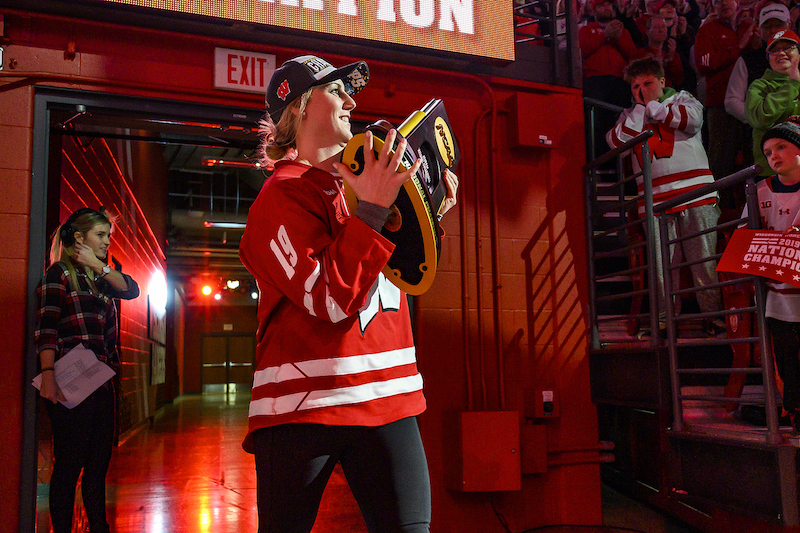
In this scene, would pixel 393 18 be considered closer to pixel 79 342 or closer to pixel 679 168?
pixel 679 168

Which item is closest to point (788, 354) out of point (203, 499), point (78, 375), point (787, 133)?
point (787, 133)

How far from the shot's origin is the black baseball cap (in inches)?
54.5

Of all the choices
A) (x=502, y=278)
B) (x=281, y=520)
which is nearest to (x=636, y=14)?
(x=502, y=278)

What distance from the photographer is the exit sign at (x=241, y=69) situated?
3.21 meters

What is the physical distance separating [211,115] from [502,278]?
68.8 inches

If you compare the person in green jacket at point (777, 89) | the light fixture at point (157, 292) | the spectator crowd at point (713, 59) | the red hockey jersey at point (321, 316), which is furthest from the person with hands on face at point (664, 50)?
the light fixture at point (157, 292)

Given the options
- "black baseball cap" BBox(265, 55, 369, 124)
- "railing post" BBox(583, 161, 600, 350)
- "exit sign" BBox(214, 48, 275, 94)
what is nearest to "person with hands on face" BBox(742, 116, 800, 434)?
"railing post" BBox(583, 161, 600, 350)

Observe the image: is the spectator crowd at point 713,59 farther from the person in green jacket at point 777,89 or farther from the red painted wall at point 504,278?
the red painted wall at point 504,278

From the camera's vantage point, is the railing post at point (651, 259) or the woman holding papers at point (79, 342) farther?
the railing post at point (651, 259)

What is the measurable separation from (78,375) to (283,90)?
78.6 inches

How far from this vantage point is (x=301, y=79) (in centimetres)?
138

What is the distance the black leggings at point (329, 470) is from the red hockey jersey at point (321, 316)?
3cm

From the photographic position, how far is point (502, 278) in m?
3.68

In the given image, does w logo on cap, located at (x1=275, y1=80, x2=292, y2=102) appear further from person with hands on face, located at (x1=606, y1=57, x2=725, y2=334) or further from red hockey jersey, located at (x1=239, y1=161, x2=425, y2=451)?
person with hands on face, located at (x1=606, y1=57, x2=725, y2=334)
